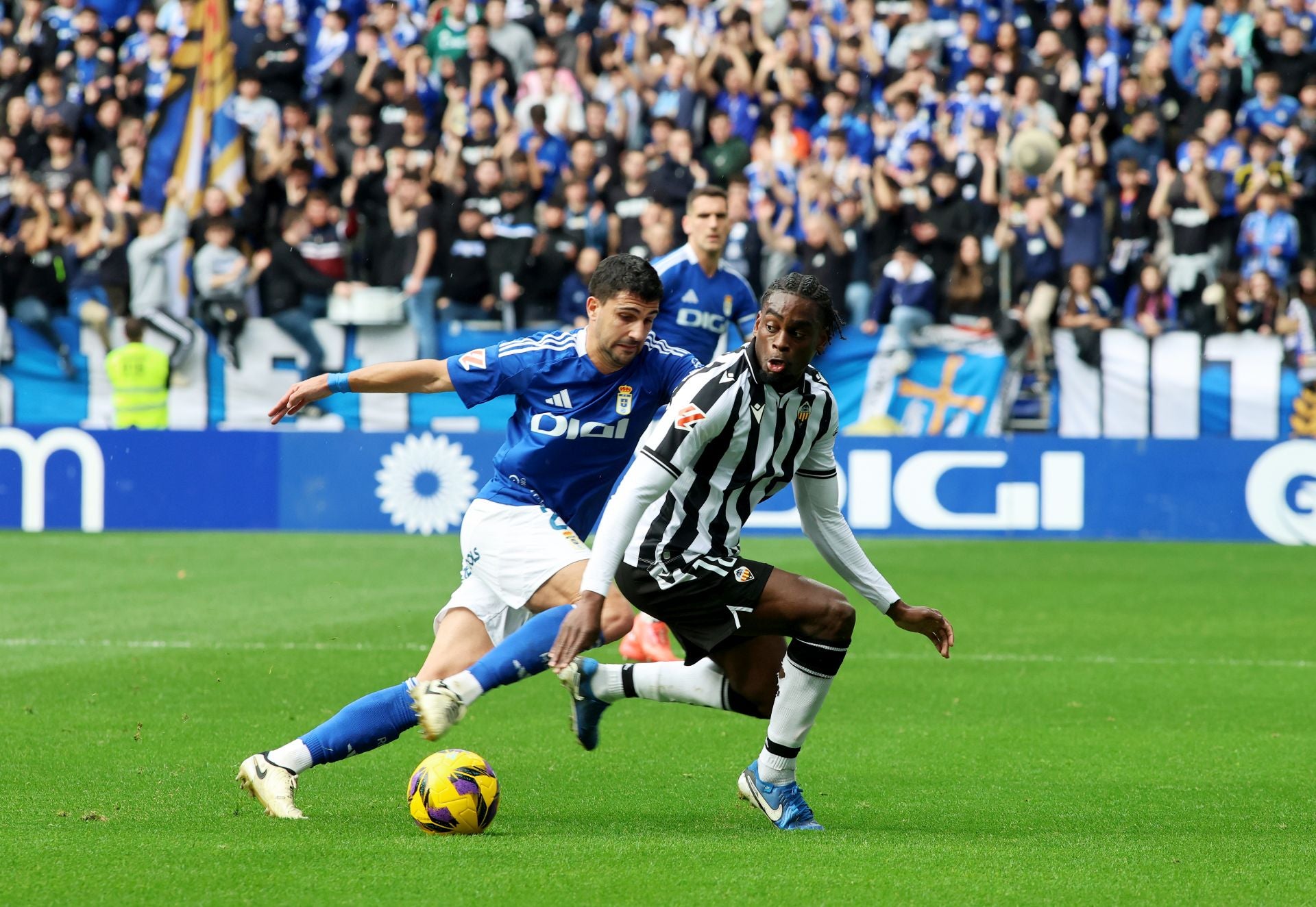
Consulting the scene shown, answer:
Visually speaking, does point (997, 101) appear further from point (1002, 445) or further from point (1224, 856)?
point (1224, 856)

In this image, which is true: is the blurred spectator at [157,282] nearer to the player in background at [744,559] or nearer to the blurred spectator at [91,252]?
the blurred spectator at [91,252]

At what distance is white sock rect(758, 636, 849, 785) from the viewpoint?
5.10 m

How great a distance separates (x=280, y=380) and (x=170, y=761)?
1105 cm

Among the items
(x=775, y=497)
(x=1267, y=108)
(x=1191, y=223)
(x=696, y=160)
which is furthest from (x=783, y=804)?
(x=1267, y=108)

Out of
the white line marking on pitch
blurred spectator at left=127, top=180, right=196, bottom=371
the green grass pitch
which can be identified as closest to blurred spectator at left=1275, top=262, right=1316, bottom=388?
the green grass pitch

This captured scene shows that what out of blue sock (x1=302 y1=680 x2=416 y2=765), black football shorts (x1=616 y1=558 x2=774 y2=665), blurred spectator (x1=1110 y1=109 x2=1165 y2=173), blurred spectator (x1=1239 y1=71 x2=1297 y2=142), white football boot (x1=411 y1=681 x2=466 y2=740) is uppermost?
blurred spectator (x1=1239 y1=71 x2=1297 y2=142)

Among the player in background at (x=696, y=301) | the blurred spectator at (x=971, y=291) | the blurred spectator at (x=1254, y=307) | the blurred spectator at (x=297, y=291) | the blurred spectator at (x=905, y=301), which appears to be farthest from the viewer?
the blurred spectator at (x=297, y=291)

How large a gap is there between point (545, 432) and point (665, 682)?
920 millimetres

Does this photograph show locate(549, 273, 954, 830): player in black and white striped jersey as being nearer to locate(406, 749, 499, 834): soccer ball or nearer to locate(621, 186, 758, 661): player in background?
locate(406, 749, 499, 834): soccer ball

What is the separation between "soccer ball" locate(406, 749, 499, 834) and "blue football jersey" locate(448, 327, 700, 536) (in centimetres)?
106

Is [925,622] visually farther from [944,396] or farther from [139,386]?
[139,386]

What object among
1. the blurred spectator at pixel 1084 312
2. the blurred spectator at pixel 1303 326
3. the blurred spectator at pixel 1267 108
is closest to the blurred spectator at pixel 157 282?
the blurred spectator at pixel 1084 312

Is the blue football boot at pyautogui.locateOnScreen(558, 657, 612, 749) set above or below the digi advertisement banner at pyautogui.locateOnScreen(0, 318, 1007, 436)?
above

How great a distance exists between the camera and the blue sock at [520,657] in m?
4.97
